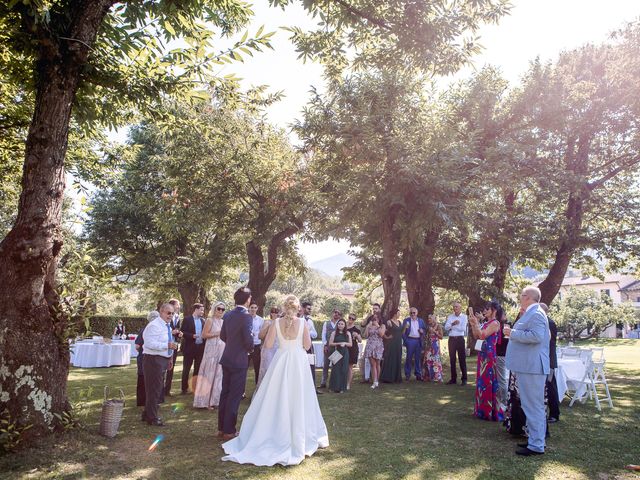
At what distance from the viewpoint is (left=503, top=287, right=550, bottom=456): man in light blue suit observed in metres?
6.05

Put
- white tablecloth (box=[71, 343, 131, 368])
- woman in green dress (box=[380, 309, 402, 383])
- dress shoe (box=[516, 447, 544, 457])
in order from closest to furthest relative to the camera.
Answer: dress shoe (box=[516, 447, 544, 457]) < woman in green dress (box=[380, 309, 402, 383]) < white tablecloth (box=[71, 343, 131, 368])

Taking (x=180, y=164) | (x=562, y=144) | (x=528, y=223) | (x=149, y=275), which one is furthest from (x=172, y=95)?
(x=149, y=275)

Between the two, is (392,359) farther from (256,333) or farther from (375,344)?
(256,333)

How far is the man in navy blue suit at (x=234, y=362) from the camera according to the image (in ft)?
21.5

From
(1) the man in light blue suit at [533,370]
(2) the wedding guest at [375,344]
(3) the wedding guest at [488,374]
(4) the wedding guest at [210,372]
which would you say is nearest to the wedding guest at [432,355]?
(2) the wedding guest at [375,344]

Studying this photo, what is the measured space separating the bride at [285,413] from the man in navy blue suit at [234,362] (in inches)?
14.4

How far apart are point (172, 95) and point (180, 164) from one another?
32.2 ft

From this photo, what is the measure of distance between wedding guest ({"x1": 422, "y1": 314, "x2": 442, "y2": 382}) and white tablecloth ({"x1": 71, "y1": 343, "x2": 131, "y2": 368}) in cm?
1098

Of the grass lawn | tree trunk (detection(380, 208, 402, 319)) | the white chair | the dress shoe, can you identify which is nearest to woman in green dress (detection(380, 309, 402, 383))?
tree trunk (detection(380, 208, 402, 319))

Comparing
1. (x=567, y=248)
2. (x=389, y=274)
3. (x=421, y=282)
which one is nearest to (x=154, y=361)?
(x=389, y=274)

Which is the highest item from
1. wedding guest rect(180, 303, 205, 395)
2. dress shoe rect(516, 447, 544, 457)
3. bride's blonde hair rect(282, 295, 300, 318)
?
bride's blonde hair rect(282, 295, 300, 318)

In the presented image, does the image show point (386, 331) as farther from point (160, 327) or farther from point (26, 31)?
point (26, 31)

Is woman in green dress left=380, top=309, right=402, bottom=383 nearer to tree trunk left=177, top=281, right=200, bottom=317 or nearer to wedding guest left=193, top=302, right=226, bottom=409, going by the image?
wedding guest left=193, top=302, right=226, bottom=409

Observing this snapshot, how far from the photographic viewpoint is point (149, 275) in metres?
26.9
